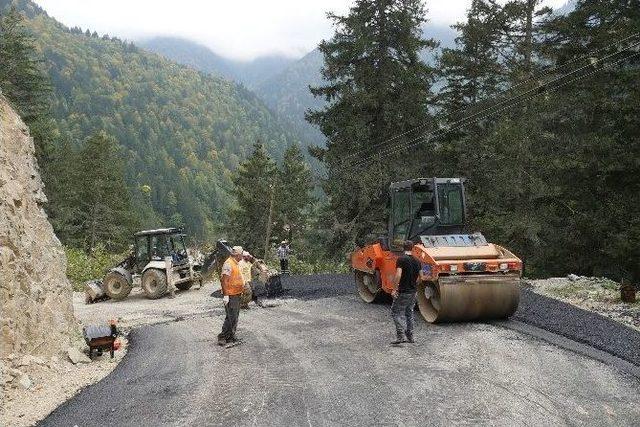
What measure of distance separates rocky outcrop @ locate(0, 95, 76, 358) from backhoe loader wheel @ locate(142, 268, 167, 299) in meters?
9.06

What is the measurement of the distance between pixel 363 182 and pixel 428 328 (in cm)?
1414

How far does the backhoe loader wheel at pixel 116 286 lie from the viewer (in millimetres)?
21750

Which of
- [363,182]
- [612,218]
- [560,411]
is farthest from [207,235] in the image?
[560,411]

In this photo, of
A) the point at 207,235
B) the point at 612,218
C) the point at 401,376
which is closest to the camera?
the point at 401,376

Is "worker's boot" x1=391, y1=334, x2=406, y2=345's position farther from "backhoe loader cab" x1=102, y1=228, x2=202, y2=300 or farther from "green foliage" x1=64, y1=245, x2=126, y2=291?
"green foliage" x1=64, y1=245, x2=126, y2=291

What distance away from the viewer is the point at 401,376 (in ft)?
28.9

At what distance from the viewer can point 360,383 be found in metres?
8.57

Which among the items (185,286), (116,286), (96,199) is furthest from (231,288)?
(96,199)

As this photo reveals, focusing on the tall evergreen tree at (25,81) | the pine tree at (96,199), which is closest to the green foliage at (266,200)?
the pine tree at (96,199)

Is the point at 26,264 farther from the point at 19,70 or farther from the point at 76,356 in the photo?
the point at 19,70

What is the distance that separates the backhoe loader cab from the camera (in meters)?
21.5

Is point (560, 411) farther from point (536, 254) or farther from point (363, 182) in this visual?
point (363, 182)

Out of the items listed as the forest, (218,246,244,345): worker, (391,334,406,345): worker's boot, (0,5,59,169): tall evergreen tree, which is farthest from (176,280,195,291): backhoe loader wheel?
(0,5,59,169): tall evergreen tree

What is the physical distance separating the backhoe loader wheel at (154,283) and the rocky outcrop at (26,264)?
906 cm
